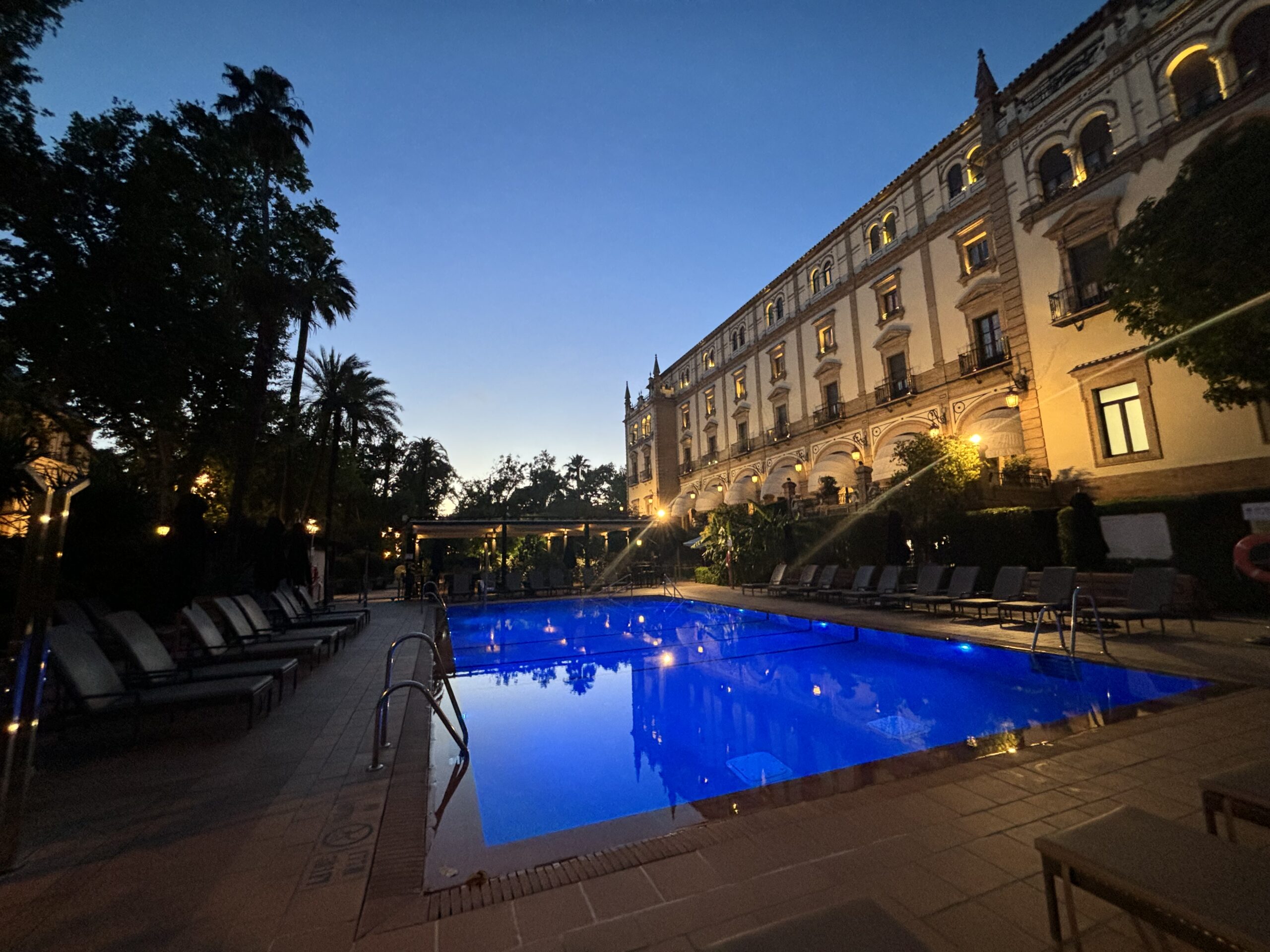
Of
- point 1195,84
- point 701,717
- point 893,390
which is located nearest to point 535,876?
point 701,717

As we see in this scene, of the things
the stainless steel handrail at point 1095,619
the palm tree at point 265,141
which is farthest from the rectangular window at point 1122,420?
the palm tree at point 265,141

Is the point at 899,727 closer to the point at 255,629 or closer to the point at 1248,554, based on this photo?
the point at 1248,554

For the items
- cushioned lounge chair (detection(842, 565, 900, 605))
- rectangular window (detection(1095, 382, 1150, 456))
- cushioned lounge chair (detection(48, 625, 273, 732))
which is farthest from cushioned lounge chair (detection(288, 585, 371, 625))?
rectangular window (detection(1095, 382, 1150, 456))

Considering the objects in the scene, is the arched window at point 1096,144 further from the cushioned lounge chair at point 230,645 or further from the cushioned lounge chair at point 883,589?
the cushioned lounge chair at point 230,645

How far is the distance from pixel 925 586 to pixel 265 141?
19870 millimetres

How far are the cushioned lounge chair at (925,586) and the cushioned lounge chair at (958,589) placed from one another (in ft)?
0.43

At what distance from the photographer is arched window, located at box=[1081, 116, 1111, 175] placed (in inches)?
580

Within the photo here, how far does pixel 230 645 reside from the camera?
666 cm

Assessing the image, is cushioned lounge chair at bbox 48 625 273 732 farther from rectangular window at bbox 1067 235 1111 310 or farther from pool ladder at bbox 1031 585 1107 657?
rectangular window at bbox 1067 235 1111 310

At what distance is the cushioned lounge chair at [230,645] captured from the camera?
614 centimetres

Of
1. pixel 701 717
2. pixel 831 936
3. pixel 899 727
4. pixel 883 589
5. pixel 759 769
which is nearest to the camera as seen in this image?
pixel 831 936

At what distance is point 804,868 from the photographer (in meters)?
2.48

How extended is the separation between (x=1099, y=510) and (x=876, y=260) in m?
14.1

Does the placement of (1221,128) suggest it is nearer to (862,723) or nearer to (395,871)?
(862,723)
